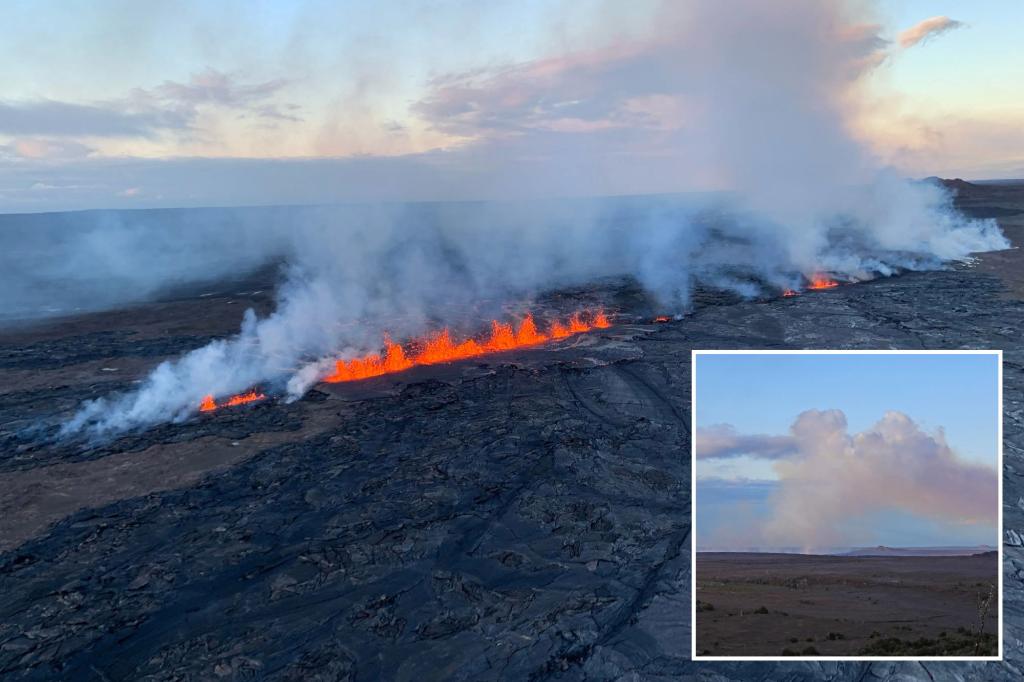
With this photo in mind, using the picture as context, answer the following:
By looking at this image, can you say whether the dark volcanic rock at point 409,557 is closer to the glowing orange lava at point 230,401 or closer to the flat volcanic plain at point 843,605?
the glowing orange lava at point 230,401

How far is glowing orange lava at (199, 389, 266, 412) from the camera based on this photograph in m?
19.9

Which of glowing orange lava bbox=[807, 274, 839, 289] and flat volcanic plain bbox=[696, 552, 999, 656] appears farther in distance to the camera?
glowing orange lava bbox=[807, 274, 839, 289]

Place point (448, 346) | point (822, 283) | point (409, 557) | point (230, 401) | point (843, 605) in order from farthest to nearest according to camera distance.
A: point (822, 283)
point (448, 346)
point (230, 401)
point (409, 557)
point (843, 605)

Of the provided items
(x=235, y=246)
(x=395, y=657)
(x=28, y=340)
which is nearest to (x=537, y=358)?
(x=395, y=657)

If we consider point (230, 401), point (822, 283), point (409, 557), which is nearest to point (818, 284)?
point (822, 283)

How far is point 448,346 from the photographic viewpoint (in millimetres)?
26781

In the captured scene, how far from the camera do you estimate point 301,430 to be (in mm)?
18125

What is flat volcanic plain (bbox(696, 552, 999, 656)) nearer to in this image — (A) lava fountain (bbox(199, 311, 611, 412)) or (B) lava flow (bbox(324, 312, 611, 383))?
(A) lava fountain (bbox(199, 311, 611, 412))

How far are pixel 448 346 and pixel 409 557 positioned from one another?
15223mm

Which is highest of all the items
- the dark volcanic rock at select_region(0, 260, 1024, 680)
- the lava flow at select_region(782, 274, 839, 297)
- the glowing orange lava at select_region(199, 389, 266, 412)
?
the lava flow at select_region(782, 274, 839, 297)

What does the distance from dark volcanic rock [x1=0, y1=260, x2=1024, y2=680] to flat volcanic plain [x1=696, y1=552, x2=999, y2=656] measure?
125 inches

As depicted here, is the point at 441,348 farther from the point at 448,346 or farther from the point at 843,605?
the point at 843,605

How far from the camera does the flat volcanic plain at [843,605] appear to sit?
5.33 metres

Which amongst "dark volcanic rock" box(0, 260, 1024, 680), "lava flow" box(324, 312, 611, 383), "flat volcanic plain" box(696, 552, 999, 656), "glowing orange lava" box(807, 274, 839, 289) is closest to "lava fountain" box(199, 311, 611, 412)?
"lava flow" box(324, 312, 611, 383)
